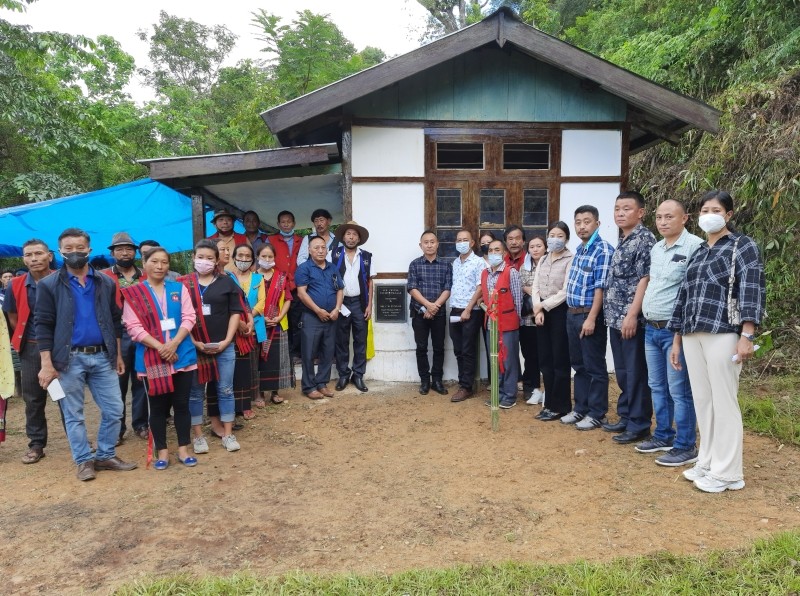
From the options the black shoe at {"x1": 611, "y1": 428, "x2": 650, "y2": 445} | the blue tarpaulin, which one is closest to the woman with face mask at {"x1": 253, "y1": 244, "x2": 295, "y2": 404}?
the black shoe at {"x1": 611, "y1": 428, "x2": 650, "y2": 445}

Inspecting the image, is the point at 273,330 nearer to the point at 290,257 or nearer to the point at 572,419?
the point at 290,257

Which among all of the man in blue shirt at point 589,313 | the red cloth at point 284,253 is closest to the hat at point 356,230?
the red cloth at point 284,253

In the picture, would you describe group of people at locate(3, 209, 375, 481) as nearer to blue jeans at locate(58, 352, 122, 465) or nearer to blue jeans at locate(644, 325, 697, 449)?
blue jeans at locate(58, 352, 122, 465)

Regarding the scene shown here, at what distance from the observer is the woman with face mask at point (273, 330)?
19.3 feet

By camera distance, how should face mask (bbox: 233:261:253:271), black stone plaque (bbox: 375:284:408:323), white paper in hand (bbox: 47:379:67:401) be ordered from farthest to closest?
black stone plaque (bbox: 375:284:408:323) → face mask (bbox: 233:261:253:271) → white paper in hand (bbox: 47:379:67:401)

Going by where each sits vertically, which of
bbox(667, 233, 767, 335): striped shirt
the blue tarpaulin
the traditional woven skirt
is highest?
the blue tarpaulin

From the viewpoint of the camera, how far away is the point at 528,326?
5762mm

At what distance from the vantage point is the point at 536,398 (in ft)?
19.3

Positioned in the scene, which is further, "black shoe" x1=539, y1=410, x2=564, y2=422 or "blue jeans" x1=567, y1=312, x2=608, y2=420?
"black shoe" x1=539, y1=410, x2=564, y2=422

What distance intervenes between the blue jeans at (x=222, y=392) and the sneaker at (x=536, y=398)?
119 inches

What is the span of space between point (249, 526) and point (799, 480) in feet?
12.2

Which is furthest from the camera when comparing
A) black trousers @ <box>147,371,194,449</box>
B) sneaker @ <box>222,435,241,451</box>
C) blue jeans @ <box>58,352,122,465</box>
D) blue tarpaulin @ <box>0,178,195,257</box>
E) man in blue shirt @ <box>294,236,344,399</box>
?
blue tarpaulin @ <box>0,178,195,257</box>

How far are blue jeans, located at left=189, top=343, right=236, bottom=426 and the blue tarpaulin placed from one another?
4765 millimetres

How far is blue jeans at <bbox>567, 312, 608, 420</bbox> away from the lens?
4.86 metres
